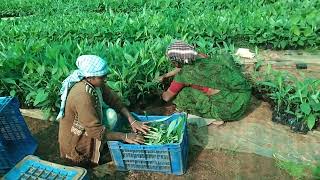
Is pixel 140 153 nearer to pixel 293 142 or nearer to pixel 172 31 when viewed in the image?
pixel 293 142

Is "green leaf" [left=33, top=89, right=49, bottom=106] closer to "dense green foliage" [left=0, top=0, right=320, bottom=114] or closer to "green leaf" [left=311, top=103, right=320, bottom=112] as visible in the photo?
"dense green foliage" [left=0, top=0, right=320, bottom=114]

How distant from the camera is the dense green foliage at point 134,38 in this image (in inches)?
170

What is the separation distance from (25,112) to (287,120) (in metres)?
3.07

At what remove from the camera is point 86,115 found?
3113mm

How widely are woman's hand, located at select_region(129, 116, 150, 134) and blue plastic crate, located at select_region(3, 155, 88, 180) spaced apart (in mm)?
761

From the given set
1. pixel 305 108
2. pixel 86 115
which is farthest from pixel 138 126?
pixel 305 108

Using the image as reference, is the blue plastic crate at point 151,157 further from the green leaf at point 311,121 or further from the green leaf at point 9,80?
the green leaf at point 9,80

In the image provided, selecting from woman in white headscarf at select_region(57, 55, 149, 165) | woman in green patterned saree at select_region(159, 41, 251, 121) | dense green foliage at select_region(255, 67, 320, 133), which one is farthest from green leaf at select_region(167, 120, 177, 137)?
dense green foliage at select_region(255, 67, 320, 133)

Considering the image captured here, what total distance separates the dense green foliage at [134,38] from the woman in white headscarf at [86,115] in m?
0.78

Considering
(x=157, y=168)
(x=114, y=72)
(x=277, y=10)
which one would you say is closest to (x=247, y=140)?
(x=157, y=168)

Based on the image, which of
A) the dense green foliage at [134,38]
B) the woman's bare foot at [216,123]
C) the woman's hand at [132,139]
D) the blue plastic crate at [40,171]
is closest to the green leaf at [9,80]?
the dense green foliage at [134,38]

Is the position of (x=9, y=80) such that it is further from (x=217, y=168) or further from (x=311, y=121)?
(x=311, y=121)

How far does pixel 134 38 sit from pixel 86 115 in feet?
10.1

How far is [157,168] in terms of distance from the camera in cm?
336
